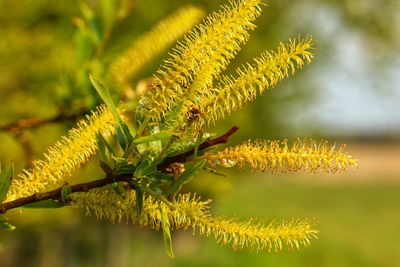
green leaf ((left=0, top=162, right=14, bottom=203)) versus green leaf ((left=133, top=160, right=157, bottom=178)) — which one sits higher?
green leaf ((left=133, top=160, right=157, bottom=178))

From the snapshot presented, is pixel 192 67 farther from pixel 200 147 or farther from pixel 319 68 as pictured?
pixel 319 68

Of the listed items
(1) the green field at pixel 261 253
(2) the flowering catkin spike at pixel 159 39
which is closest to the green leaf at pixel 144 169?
(2) the flowering catkin spike at pixel 159 39

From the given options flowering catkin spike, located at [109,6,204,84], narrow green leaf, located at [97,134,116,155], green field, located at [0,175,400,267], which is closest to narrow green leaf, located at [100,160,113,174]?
narrow green leaf, located at [97,134,116,155]

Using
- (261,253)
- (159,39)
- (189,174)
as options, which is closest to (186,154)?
(189,174)

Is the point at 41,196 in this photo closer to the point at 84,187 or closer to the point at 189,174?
the point at 84,187

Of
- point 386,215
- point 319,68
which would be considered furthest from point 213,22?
point 386,215

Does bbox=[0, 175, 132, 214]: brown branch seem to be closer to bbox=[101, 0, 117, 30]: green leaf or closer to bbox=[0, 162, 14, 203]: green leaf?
bbox=[0, 162, 14, 203]: green leaf

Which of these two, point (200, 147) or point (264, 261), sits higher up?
point (264, 261)
